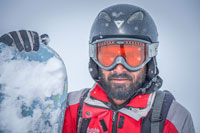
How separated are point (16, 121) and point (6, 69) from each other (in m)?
0.50

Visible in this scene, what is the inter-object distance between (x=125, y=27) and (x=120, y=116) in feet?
4.24

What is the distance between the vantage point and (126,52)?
6.82 feet

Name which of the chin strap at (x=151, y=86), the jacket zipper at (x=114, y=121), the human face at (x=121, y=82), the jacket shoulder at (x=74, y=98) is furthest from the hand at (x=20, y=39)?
the chin strap at (x=151, y=86)

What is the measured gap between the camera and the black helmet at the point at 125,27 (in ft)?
7.18

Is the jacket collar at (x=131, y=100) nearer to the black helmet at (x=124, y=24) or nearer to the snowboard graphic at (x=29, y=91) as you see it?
the snowboard graphic at (x=29, y=91)

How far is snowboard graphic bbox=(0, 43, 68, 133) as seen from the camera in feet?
4.42

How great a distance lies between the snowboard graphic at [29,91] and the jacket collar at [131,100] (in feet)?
1.88

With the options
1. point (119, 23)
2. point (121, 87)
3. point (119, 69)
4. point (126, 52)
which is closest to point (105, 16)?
point (119, 23)

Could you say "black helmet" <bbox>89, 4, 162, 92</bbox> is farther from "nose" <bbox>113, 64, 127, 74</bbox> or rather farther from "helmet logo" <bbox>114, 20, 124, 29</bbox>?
"nose" <bbox>113, 64, 127, 74</bbox>

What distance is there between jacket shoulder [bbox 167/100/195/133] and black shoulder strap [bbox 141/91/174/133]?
0.21 feet

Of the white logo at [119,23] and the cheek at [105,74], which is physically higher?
the white logo at [119,23]

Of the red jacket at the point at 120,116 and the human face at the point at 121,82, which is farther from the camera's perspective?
the human face at the point at 121,82

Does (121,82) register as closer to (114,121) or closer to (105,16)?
(114,121)

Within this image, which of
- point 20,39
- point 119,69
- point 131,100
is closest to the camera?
point 20,39
